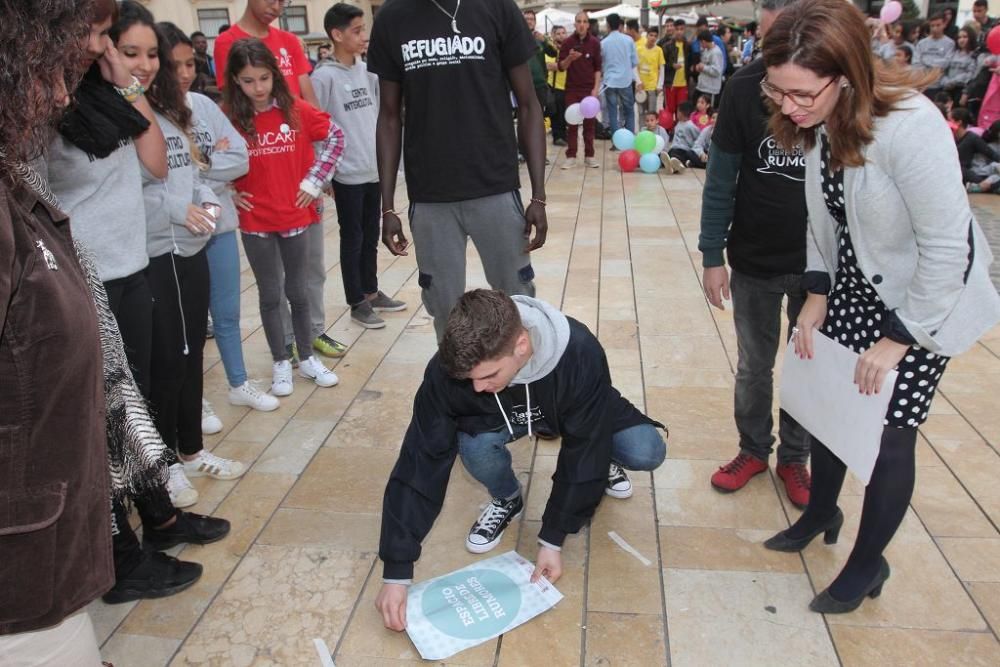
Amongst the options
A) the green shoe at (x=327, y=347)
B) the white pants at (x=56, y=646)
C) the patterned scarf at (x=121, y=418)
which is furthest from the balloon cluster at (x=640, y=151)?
the white pants at (x=56, y=646)

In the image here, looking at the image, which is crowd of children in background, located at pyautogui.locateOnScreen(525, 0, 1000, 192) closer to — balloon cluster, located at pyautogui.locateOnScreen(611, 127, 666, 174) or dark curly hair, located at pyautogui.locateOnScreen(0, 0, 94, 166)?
balloon cluster, located at pyautogui.locateOnScreen(611, 127, 666, 174)

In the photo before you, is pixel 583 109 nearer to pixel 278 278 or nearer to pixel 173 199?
pixel 278 278

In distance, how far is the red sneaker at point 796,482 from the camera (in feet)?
8.87

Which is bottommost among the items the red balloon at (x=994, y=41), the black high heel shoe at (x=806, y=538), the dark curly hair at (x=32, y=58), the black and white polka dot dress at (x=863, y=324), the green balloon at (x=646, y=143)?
the black high heel shoe at (x=806, y=538)

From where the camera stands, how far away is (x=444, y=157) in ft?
9.43

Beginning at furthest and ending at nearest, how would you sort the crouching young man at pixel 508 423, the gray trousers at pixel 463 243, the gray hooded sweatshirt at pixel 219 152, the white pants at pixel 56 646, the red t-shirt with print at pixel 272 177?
the red t-shirt with print at pixel 272 177 < the gray hooded sweatshirt at pixel 219 152 < the gray trousers at pixel 463 243 < the crouching young man at pixel 508 423 < the white pants at pixel 56 646

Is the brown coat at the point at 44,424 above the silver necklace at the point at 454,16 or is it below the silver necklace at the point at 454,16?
below

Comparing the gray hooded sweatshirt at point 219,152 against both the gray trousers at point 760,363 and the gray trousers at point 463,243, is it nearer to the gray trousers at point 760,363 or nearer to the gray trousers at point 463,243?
the gray trousers at point 463,243

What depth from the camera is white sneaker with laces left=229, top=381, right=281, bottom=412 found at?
3570 millimetres

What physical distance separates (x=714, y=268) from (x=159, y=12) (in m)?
27.3

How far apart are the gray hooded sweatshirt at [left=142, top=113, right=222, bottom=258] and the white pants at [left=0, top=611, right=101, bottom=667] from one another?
5.07 feet

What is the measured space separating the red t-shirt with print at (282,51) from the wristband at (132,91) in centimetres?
162

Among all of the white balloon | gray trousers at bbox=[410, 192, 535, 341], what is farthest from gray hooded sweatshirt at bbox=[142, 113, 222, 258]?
the white balloon

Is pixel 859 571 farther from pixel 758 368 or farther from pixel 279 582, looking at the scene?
pixel 279 582
